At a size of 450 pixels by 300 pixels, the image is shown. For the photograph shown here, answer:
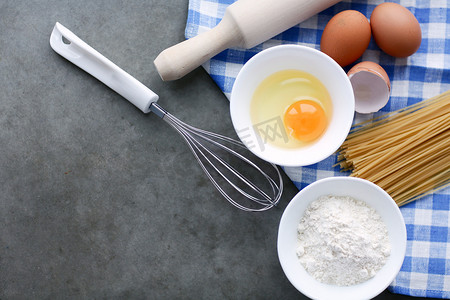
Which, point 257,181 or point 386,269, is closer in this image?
point 386,269

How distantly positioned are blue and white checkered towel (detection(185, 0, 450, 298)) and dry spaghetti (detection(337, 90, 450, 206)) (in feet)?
0.10

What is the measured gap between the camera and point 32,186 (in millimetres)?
1038

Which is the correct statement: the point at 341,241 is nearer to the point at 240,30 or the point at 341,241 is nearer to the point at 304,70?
the point at 304,70

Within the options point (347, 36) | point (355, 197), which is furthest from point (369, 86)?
point (355, 197)

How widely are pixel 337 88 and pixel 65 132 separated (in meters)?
0.66

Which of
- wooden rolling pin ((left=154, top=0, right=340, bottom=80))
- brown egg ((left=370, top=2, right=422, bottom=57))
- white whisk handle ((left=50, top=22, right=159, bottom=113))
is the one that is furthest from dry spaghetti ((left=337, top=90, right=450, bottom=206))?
white whisk handle ((left=50, top=22, right=159, bottom=113))

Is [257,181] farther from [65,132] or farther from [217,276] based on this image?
[65,132]

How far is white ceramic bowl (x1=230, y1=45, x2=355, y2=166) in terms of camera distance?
2.79 feet

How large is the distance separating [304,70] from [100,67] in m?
0.47

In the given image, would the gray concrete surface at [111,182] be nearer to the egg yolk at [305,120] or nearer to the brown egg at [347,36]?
the egg yolk at [305,120]

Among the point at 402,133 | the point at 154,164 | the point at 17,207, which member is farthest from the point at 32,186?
the point at 402,133

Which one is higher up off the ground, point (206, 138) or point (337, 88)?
point (337, 88)

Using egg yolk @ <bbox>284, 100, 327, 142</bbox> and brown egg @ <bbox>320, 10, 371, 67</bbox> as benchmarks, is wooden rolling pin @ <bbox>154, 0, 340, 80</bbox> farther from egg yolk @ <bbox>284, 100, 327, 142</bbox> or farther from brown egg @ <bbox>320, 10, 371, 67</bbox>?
egg yolk @ <bbox>284, 100, 327, 142</bbox>

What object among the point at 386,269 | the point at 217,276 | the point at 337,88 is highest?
the point at 337,88
